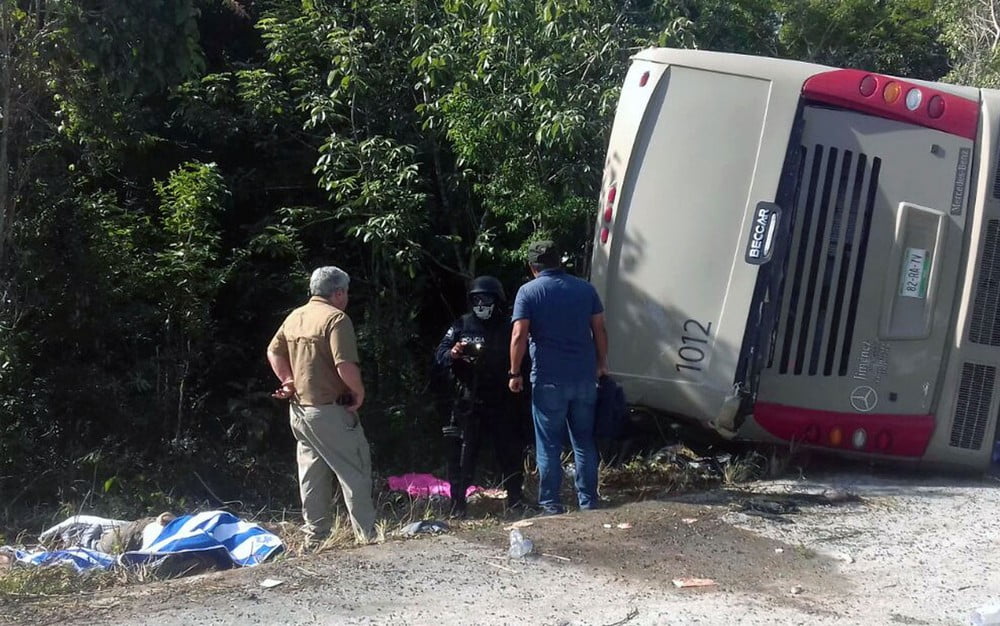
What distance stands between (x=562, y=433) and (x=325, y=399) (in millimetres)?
1441

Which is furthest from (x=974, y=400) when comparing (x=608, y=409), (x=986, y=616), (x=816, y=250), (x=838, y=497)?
(x=986, y=616)

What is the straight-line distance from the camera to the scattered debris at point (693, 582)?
537 cm

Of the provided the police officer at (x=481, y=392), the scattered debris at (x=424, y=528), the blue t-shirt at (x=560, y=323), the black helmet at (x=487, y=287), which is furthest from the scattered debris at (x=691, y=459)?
the scattered debris at (x=424, y=528)

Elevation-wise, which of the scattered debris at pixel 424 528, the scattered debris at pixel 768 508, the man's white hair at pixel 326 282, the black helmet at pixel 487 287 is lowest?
the scattered debris at pixel 424 528

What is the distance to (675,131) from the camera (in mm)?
7098

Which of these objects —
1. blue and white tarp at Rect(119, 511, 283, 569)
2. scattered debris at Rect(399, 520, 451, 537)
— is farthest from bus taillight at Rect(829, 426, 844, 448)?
blue and white tarp at Rect(119, 511, 283, 569)

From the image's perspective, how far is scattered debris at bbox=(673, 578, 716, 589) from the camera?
537cm

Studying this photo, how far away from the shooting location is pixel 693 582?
5402 millimetres

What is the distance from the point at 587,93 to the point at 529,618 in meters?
4.70

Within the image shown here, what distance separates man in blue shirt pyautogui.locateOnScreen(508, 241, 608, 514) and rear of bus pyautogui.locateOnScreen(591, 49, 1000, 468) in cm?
43

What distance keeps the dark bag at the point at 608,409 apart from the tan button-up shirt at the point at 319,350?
57.9 inches

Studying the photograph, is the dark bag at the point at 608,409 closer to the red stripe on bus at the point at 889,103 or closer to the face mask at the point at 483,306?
the face mask at the point at 483,306

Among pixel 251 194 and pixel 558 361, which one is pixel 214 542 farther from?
pixel 251 194

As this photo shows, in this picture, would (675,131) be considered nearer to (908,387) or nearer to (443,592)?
(908,387)
